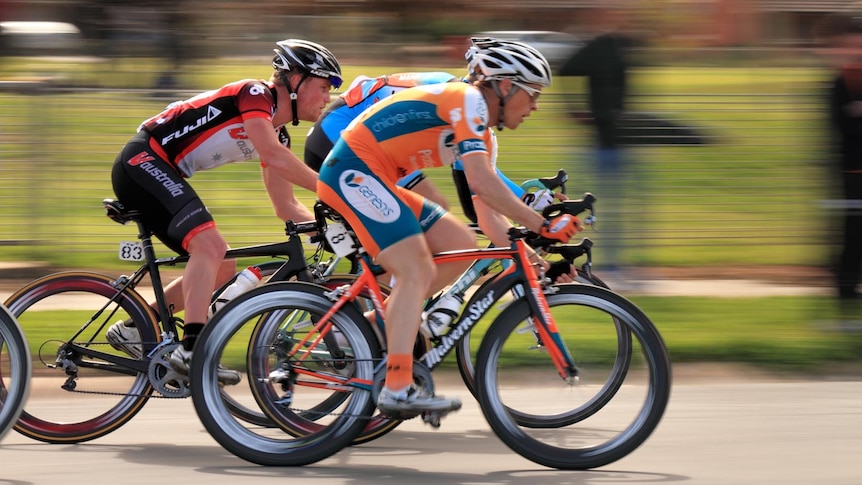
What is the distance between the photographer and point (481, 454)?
5.45 m

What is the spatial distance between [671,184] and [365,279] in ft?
15.3

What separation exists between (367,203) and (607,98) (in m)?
4.02

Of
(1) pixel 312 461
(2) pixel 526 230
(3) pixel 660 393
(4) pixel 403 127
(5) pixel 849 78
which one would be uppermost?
(5) pixel 849 78

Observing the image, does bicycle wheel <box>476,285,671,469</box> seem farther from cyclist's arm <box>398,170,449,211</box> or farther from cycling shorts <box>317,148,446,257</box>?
cyclist's arm <box>398,170,449,211</box>

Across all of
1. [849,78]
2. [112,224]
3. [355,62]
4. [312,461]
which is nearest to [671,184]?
[849,78]

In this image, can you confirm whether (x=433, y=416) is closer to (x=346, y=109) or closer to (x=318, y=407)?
(x=318, y=407)

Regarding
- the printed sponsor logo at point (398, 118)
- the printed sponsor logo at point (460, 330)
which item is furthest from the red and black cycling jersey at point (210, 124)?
the printed sponsor logo at point (460, 330)

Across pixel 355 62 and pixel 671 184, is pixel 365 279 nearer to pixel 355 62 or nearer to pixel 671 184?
pixel 671 184

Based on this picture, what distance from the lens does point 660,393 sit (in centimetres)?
504

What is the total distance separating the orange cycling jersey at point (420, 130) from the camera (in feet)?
16.4

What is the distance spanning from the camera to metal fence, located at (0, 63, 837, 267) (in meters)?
9.09

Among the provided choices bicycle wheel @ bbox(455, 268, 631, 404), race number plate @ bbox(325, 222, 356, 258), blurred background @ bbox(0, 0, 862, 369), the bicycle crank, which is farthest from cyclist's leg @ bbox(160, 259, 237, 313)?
blurred background @ bbox(0, 0, 862, 369)

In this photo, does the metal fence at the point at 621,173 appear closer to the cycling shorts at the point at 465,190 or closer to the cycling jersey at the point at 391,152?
the cycling shorts at the point at 465,190

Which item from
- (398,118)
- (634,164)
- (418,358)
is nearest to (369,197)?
(398,118)
